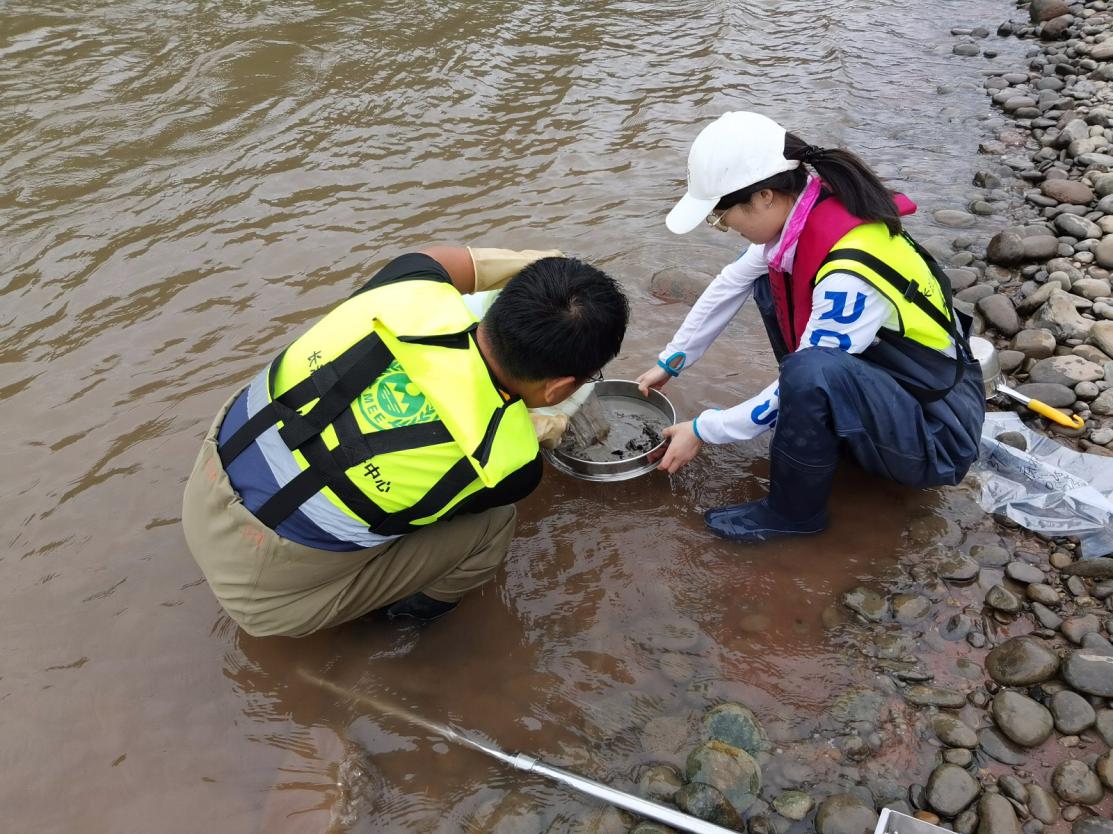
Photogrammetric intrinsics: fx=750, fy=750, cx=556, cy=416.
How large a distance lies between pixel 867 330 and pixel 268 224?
4.10m

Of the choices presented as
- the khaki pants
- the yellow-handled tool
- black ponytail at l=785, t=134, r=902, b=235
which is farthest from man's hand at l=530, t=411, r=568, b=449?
the yellow-handled tool

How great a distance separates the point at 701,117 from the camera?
6.77 m

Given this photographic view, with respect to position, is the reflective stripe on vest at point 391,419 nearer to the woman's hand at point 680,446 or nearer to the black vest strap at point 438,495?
the black vest strap at point 438,495

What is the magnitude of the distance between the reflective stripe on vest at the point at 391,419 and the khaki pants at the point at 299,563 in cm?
16

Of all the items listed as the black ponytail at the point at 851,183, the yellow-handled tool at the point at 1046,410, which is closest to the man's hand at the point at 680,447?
the black ponytail at the point at 851,183

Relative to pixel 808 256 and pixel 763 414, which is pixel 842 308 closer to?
pixel 808 256

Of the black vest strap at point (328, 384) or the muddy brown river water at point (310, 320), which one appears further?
the muddy brown river water at point (310, 320)

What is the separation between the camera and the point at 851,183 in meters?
2.56

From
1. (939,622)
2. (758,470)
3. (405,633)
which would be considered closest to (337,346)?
(405,633)

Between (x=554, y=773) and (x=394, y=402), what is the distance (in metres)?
1.25

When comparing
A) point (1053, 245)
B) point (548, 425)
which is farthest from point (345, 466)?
point (1053, 245)

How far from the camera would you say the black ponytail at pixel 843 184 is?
255 centimetres

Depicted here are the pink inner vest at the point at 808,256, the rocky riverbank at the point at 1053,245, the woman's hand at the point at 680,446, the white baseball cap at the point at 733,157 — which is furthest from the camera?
the rocky riverbank at the point at 1053,245

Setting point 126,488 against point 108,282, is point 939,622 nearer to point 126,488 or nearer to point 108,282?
point 126,488
